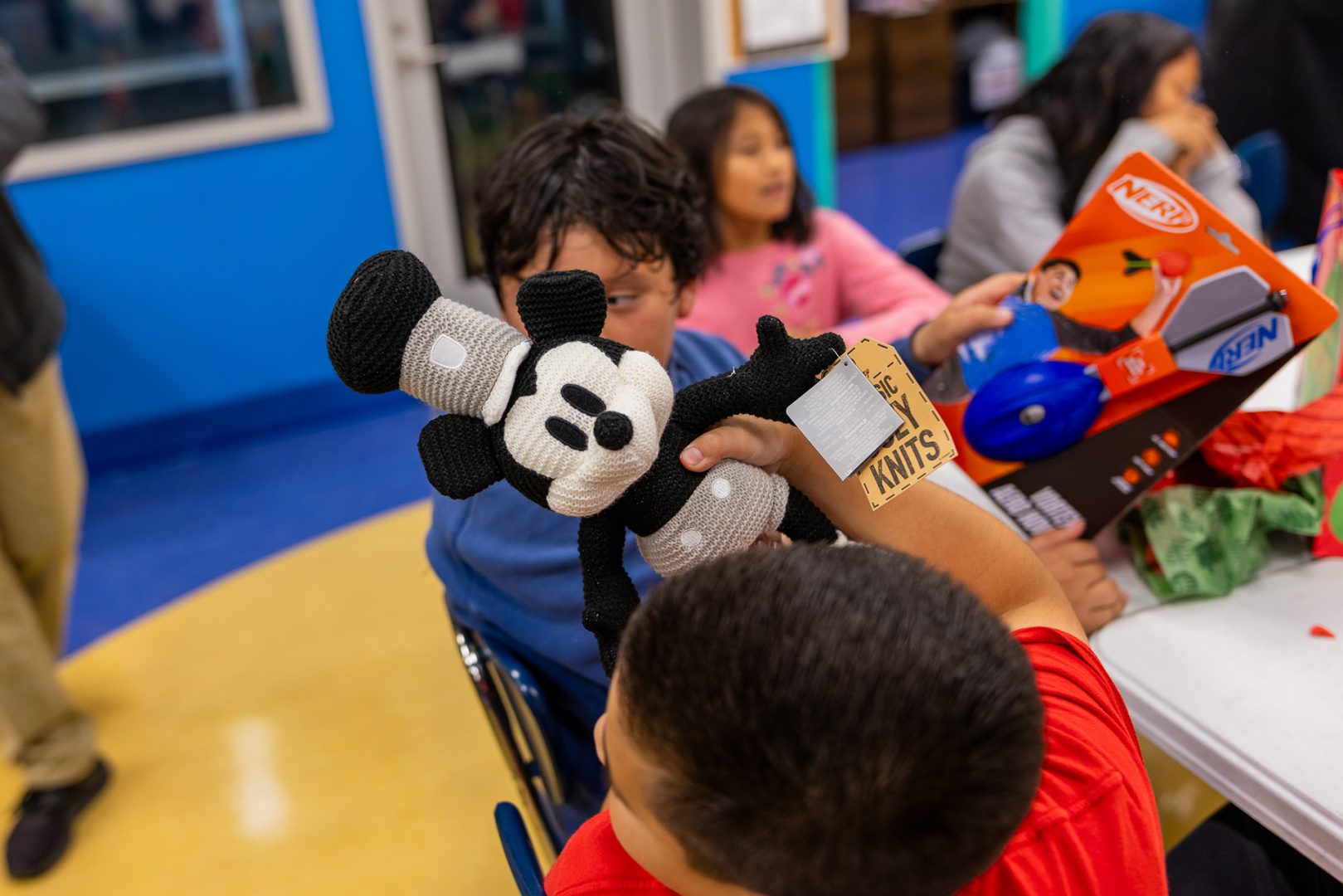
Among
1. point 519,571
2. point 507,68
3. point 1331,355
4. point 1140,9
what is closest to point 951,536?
point 519,571

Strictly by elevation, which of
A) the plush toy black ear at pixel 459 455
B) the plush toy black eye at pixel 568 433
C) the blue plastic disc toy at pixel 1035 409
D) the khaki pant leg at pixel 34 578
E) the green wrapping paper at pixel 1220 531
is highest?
the plush toy black eye at pixel 568 433

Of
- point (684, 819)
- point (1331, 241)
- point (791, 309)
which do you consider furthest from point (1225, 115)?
point (684, 819)

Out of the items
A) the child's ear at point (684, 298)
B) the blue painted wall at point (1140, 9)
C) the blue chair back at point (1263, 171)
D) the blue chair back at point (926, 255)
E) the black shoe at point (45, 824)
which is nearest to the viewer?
the child's ear at point (684, 298)

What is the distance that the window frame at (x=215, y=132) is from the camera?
7.80 ft

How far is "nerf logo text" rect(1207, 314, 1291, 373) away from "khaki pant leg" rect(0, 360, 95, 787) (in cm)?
150

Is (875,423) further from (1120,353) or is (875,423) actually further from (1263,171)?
(1263,171)

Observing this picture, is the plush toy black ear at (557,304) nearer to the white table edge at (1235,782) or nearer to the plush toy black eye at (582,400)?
the plush toy black eye at (582,400)

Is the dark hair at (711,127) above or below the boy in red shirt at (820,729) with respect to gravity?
above

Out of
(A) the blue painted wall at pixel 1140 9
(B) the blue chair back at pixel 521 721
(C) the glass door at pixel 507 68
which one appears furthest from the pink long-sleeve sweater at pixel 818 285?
(A) the blue painted wall at pixel 1140 9

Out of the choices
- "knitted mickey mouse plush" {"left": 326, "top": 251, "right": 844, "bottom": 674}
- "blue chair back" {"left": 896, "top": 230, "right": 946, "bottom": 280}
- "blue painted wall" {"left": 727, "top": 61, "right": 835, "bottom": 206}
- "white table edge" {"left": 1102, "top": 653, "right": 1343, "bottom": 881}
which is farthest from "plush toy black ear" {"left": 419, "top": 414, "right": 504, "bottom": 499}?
"blue painted wall" {"left": 727, "top": 61, "right": 835, "bottom": 206}

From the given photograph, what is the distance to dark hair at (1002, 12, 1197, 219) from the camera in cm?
172

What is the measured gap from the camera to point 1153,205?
0.81m

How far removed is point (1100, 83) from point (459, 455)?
1.63 meters

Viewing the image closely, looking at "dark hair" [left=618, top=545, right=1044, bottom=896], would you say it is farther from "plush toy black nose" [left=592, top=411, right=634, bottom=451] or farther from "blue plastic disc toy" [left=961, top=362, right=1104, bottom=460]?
"blue plastic disc toy" [left=961, top=362, right=1104, bottom=460]
